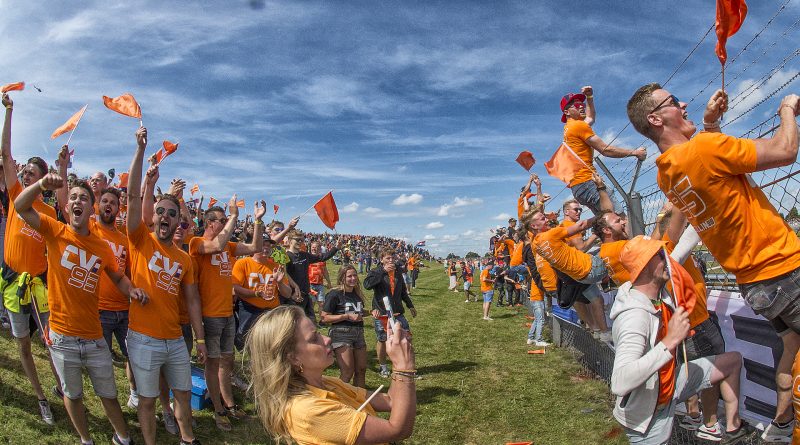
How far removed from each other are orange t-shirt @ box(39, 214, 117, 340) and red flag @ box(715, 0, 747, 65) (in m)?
4.83

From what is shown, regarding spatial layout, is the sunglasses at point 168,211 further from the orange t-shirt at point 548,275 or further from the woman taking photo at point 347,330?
the orange t-shirt at point 548,275

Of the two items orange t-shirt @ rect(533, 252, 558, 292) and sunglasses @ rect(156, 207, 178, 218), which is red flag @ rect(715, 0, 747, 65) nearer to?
sunglasses @ rect(156, 207, 178, 218)

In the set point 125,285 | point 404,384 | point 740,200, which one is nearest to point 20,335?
point 125,285

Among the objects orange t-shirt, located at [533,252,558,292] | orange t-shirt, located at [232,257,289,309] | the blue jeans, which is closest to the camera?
orange t-shirt, located at [232,257,289,309]

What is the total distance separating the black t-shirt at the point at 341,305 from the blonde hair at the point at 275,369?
14.8 ft

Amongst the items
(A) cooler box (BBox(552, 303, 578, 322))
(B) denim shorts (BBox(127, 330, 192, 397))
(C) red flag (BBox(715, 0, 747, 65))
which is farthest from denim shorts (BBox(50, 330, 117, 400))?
(A) cooler box (BBox(552, 303, 578, 322))

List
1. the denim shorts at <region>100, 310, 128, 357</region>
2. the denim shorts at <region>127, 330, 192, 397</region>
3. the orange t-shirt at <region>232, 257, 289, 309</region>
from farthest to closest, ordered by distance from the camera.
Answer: the orange t-shirt at <region>232, 257, 289, 309</region> → the denim shorts at <region>100, 310, 128, 357</region> → the denim shorts at <region>127, 330, 192, 397</region>

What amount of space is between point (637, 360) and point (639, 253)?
60cm

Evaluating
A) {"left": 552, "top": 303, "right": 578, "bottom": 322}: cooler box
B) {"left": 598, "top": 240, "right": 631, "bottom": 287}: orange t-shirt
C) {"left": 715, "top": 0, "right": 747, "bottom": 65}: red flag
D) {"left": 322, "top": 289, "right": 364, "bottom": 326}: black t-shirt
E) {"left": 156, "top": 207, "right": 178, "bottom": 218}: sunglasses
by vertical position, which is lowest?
{"left": 552, "top": 303, "right": 578, "bottom": 322}: cooler box

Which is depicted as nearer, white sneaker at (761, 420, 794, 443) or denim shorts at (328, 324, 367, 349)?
white sneaker at (761, 420, 794, 443)

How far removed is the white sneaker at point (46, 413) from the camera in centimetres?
482

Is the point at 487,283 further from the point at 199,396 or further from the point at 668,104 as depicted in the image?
the point at 668,104

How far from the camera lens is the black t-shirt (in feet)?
22.7

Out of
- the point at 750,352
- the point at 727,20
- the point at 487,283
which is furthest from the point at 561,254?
the point at 487,283
